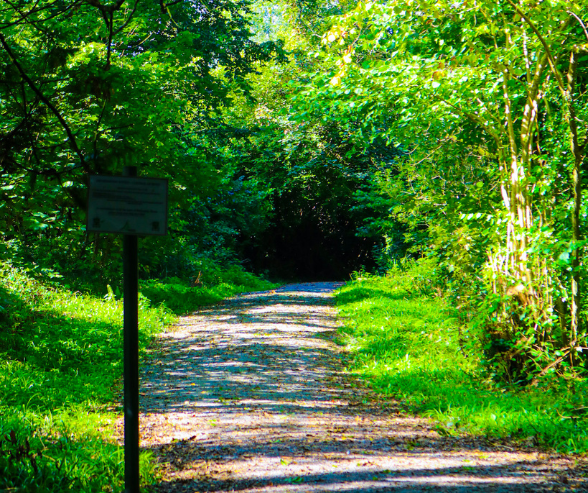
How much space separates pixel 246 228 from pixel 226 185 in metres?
2.03

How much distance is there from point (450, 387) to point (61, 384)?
163 inches

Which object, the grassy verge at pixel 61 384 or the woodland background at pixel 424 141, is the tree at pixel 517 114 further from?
the grassy verge at pixel 61 384

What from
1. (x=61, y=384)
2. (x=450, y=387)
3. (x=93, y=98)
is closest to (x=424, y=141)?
(x=450, y=387)

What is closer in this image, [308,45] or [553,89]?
[553,89]

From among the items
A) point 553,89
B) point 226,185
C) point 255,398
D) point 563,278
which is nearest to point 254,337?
point 255,398

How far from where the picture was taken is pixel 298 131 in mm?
21688

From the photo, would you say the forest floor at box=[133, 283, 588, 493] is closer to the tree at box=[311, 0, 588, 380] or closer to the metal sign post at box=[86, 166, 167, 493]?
the metal sign post at box=[86, 166, 167, 493]

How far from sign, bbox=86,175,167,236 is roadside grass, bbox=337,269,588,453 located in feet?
10.2

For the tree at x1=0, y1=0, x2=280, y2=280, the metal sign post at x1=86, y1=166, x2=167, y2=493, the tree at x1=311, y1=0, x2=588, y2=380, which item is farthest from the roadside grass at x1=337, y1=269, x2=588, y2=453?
the tree at x1=0, y1=0, x2=280, y2=280

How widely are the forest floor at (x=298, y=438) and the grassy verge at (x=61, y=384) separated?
409 millimetres

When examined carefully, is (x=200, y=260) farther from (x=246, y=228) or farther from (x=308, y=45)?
(x=308, y=45)

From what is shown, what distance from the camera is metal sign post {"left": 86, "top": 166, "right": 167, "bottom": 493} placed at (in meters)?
3.09

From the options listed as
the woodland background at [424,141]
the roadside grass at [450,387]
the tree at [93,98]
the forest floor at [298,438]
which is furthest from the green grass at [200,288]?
the forest floor at [298,438]

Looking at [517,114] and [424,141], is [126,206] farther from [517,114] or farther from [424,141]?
[424,141]
